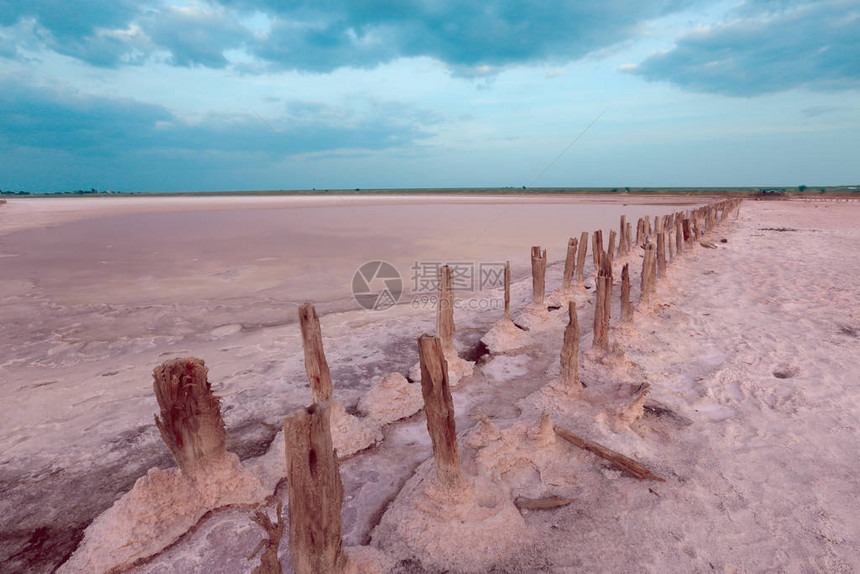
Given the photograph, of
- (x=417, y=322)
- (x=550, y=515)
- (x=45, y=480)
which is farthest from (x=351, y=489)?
(x=417, y=322)

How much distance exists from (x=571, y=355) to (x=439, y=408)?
6.98 ft

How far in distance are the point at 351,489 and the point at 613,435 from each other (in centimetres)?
241

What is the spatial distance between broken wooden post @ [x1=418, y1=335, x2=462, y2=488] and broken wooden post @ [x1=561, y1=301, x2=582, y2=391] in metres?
2.00

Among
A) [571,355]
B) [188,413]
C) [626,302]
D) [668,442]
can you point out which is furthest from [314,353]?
[626,302]

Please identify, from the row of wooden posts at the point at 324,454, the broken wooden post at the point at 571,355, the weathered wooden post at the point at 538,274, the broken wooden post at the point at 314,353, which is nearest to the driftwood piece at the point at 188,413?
the row of wooden posts at the point at 324,454

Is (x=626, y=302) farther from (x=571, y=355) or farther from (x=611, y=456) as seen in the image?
(x=611, y=456)

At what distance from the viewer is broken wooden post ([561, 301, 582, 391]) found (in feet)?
14.5

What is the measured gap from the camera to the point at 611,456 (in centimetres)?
349

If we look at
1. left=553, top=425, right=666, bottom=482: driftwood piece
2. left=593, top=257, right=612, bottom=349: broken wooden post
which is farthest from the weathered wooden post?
left=553, top=425, right=666, bottom=482: driftwood piece

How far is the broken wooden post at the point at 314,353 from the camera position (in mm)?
3939

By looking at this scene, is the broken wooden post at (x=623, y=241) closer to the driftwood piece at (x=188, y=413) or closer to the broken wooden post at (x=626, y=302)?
the broken wooden post at (x=626, y=302)

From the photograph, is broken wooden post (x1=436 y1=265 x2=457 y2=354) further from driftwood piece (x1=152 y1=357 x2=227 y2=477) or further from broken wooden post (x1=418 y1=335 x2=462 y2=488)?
driftwood piece (x1=152 y1=357 x2=227 y2=477)

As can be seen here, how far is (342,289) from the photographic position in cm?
988

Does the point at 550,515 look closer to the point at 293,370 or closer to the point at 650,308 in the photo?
the point at 293,370
